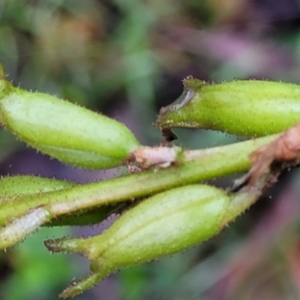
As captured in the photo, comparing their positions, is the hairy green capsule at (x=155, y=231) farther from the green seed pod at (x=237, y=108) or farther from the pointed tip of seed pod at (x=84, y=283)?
the green seed pod at (x=237, y=108)

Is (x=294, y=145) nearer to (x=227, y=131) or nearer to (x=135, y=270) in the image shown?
(x=227, y=131)

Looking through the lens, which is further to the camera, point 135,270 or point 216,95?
point 135,270

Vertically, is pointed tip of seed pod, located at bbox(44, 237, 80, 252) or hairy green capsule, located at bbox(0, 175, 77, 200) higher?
hairy green capsule, located at bbox(0, 175, 77, 200)

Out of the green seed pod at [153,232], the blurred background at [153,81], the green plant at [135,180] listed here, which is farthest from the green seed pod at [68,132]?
the blurred background at [153,81]

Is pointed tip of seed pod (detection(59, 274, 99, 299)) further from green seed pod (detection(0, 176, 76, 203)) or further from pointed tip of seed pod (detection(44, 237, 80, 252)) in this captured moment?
green seed pod (detection(0, 176, 76, 203))

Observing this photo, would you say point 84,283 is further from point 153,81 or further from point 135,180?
point 153,81

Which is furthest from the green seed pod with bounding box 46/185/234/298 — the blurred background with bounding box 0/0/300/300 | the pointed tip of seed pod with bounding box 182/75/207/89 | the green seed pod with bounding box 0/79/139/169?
the blurred background with bounding box 0/0/300/300

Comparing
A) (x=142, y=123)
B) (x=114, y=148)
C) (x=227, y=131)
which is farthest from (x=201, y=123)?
(x=142, y=123)

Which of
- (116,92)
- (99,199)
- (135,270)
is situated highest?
(116,92)
